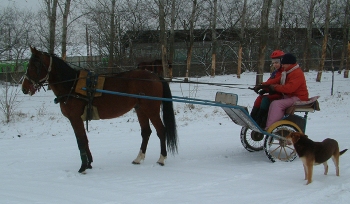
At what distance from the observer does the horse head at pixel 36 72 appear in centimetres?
495

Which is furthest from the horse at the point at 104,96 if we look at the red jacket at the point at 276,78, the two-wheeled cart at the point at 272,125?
the red jacket at the point at 276,78

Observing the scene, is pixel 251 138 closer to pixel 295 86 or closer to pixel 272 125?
pixel 272 125

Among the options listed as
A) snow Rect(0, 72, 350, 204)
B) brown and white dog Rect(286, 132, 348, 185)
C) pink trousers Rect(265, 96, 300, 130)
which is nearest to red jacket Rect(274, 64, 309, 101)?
pink trousers Rect(265, 96, 300, 130)

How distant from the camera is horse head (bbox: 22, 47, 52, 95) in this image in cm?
495

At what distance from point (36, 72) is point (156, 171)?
8.08 feet

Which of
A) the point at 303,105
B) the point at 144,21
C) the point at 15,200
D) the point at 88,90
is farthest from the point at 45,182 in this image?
the point at 144,21

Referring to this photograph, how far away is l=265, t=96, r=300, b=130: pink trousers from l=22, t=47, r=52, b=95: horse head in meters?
3.74

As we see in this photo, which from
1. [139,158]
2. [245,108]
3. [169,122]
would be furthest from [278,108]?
[139,158]

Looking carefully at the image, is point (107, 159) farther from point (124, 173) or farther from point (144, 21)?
point (144, 21)

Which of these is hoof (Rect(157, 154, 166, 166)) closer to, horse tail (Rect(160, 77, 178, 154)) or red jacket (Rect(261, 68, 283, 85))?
horse tail (Rect(160, 77, 178, 154))

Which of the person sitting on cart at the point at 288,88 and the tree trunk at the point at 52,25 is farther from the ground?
the tree trunk at the point at 52,25

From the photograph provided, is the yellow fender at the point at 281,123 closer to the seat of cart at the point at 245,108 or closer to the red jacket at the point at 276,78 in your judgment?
the seat of cart at the point at 245,108

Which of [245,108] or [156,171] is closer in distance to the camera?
[156,171]

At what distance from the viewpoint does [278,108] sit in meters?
5.37
